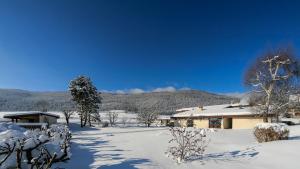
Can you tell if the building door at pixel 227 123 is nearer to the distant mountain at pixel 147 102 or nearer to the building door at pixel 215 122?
the building door at pixel 215 122

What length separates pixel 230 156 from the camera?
1216 centimetres

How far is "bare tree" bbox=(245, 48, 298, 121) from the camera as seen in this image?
30.4 meters

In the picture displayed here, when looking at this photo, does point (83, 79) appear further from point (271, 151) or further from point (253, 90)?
point (271, 151)

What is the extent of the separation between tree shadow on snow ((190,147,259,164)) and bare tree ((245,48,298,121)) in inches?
727

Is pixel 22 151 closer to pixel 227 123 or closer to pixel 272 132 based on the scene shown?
pixel 272 132

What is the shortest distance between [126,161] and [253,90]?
2496 centimetres

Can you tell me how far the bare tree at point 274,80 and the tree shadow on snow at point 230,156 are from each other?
18.5m

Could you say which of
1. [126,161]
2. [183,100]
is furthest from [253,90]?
[183,100]

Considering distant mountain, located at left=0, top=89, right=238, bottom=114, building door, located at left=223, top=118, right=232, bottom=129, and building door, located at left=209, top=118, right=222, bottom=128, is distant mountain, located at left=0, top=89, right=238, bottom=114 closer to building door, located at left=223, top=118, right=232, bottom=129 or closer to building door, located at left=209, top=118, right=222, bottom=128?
building door, located at left=209, top=118, right=222, bottom=128

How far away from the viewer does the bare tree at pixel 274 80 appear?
99.6ft

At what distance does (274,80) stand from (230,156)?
20.9 m

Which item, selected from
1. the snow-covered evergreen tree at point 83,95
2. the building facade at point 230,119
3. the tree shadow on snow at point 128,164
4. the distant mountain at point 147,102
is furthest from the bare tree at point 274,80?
the distant mountain at point 147,102

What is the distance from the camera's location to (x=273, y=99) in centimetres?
3120

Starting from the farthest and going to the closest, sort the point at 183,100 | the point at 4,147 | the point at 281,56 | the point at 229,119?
the point at 183,100
the point at 229,119
the point at 281,56
the point at 4,147
